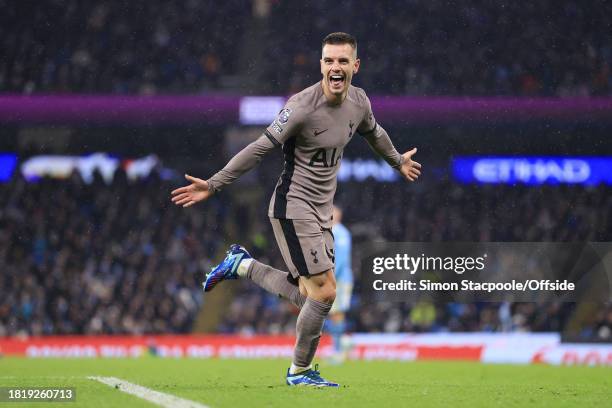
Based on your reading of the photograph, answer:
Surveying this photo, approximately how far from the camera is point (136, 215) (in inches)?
815

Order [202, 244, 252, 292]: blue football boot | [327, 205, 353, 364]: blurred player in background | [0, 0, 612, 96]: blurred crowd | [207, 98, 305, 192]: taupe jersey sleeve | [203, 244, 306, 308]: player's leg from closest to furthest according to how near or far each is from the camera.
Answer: [207, 98, 305, 192]: taupe jersey sleeve < [203, 244, 306, 308]: player's leg < [202, 244, 252, 292]: blue football boot < [327, 205, 353, 364]: blurred player in background < [0, 0, 612, 96]: blurred crowd

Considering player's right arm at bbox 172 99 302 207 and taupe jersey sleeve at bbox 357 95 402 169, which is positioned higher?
taupe jersey sleeve at bbox 357 95 402 169

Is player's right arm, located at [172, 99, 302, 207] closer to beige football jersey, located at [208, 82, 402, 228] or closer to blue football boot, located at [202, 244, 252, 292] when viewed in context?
beige football jersey, located at [208, 82, 402, 228]

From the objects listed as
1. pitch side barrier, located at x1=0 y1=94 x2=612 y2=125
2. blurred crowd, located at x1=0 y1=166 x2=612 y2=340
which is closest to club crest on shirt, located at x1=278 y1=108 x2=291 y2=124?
blurred crowd, located at x1=0 y1=166 x2=612 y2=340

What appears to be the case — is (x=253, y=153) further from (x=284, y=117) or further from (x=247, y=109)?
(x=247, y=109)

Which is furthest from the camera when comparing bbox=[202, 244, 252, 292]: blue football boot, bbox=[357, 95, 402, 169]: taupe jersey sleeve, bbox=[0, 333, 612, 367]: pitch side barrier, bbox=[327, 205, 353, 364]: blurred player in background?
bbox=[0, 333, 612, 367]: pitch side barrier

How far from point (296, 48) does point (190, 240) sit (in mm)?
4207

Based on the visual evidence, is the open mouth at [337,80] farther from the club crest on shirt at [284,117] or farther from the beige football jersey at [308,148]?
the club crest on shirt at [284,117]

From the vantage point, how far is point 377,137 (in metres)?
6.29

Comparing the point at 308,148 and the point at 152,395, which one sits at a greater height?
the point at 308,148

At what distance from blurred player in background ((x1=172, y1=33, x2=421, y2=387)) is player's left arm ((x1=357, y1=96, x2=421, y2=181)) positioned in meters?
0.04

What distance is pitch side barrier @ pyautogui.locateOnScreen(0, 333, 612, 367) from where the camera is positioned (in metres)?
14.2

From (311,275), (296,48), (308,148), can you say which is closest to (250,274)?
(311,275)

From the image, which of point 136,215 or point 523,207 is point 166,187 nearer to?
point 136,215
